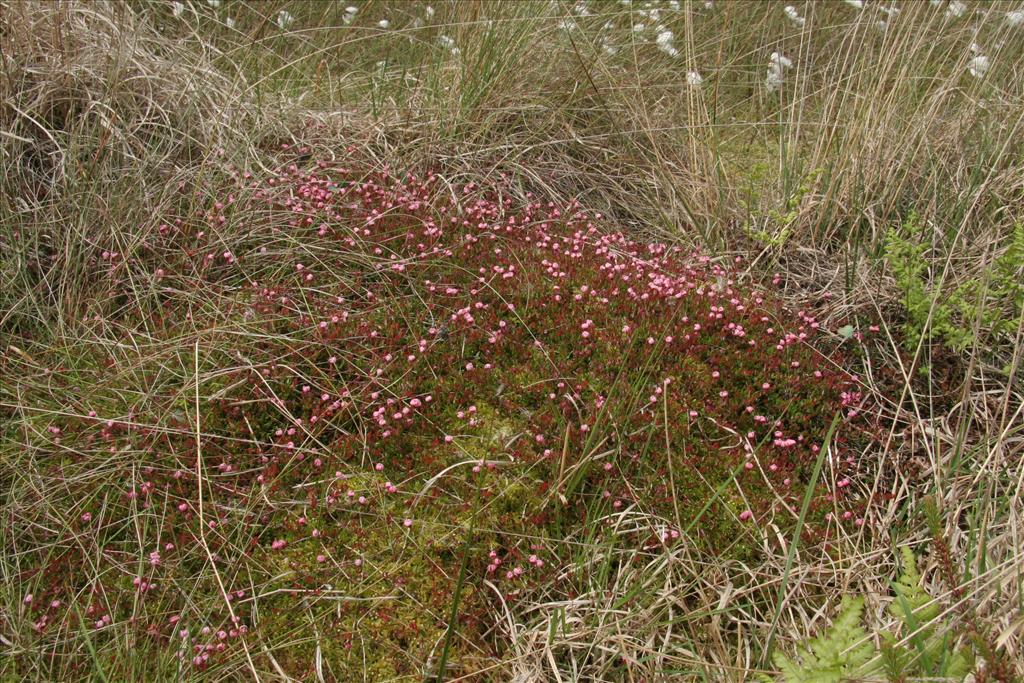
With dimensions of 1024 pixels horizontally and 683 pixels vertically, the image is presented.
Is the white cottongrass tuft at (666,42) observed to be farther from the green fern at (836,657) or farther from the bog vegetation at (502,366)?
the green fern at (836,657)

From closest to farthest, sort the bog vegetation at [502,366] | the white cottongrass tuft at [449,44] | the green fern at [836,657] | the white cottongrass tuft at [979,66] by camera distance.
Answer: the green fern at [836,657] < the bog vegetation at [502,366] < the white cottongrass tuft at [979,66] < the white cottongrass tuft at [449,44]

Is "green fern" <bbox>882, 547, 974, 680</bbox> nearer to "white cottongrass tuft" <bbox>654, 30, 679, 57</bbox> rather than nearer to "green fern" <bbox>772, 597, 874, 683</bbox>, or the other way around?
"green fern" <bbox>772, 597, 874, 683</bbox>

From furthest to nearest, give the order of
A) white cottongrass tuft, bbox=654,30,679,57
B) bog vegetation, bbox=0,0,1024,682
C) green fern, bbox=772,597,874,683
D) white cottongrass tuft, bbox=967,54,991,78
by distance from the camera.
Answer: white cottongrass tuft, bbox=654,30,679,57 → white cottongrass tuft, bbox=967,54,991,78 → bog vegetation, bbox=0,0,1024,682 → green fern, bbox=772,597,874,683

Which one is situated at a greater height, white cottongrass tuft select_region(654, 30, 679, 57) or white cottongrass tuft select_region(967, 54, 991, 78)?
white cottongrass tuft select_region(967, 54, 991, 78)

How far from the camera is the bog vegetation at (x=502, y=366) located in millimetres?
2902

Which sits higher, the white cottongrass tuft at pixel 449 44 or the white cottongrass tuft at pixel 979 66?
the white cottongrass tuft at pixel 979 66

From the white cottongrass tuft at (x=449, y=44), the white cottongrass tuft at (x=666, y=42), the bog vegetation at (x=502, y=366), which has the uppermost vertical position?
the white cottongrass tuft at (x=666, y=42)

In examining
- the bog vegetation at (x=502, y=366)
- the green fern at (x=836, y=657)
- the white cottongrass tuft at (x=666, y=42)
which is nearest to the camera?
the green fern at (x=836, y=657)

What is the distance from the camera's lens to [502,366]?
3805 millimetres

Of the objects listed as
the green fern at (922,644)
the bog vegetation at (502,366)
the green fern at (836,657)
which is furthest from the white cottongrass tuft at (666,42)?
the green fern at (836,657)

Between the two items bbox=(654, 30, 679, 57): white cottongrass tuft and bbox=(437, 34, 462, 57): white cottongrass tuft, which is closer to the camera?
bbox=(437, 34, 462, 57): white cottongrass tuft

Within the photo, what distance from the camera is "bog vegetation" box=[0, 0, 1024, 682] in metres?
2.90

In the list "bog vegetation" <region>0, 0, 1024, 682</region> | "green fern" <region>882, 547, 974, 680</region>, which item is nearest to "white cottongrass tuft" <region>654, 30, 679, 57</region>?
"bog vegetation" <region>0, 0, 1024, 682</region>

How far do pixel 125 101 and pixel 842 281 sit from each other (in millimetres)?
4102
